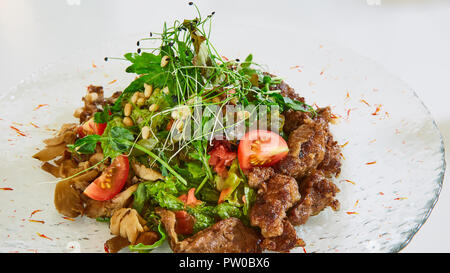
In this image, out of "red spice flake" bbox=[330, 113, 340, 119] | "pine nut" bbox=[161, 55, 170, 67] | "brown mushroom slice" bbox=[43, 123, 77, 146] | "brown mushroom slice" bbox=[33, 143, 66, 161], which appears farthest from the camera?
"red spice flake" bbox=[330, 113, 340, 119]

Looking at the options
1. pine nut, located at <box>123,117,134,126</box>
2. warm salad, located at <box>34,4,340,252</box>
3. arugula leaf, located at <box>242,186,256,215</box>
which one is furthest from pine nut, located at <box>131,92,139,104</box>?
arugula leaf, located at <box>242,186,256,215</box>

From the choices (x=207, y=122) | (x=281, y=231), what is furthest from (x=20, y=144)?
(x=281, y=231)

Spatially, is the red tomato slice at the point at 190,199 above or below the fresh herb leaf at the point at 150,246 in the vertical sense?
above

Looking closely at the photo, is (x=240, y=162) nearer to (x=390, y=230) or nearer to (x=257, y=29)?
(x=390, y=230)

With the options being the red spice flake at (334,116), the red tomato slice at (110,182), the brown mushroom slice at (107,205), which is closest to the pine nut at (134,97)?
the red tomato slice at (110,182)

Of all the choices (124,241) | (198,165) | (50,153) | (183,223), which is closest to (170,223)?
(183,223)

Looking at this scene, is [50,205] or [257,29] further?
[257,29]

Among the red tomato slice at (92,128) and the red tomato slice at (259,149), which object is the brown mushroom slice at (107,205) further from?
the red tomato slice at (259,149)

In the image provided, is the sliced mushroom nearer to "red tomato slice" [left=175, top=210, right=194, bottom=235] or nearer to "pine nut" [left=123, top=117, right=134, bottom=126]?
"red tomato slice" [left=175, top=210, right=194, bottom=235]
